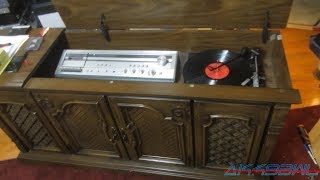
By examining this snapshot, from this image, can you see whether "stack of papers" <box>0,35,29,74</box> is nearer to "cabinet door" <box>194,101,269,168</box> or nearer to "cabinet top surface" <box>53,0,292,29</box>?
"cabinet top surface" <box>53,0,292,29</box>

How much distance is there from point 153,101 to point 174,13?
Answer: 0.40 m

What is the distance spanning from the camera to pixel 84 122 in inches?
47.4

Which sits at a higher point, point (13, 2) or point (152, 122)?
point (13, 2)

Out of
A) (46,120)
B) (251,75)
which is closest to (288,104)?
(251,75)

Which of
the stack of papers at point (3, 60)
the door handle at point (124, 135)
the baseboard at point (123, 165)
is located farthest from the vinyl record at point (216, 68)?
the stack of papers at point (3, 60)

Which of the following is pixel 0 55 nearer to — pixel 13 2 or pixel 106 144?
pixel 106 144

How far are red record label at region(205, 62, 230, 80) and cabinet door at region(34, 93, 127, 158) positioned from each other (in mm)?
427

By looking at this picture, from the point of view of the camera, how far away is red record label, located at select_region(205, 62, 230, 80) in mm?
1116

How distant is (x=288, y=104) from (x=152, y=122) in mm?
495

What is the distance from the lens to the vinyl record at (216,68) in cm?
109

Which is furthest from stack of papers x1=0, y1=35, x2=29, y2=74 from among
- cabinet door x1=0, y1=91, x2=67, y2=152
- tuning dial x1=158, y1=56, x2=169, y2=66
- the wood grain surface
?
the wood grain surface

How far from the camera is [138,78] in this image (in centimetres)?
112

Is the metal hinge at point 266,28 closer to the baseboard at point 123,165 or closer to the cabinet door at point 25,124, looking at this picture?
the baseboard at point 123,165

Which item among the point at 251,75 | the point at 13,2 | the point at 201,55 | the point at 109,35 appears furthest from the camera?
the point at 13,2
